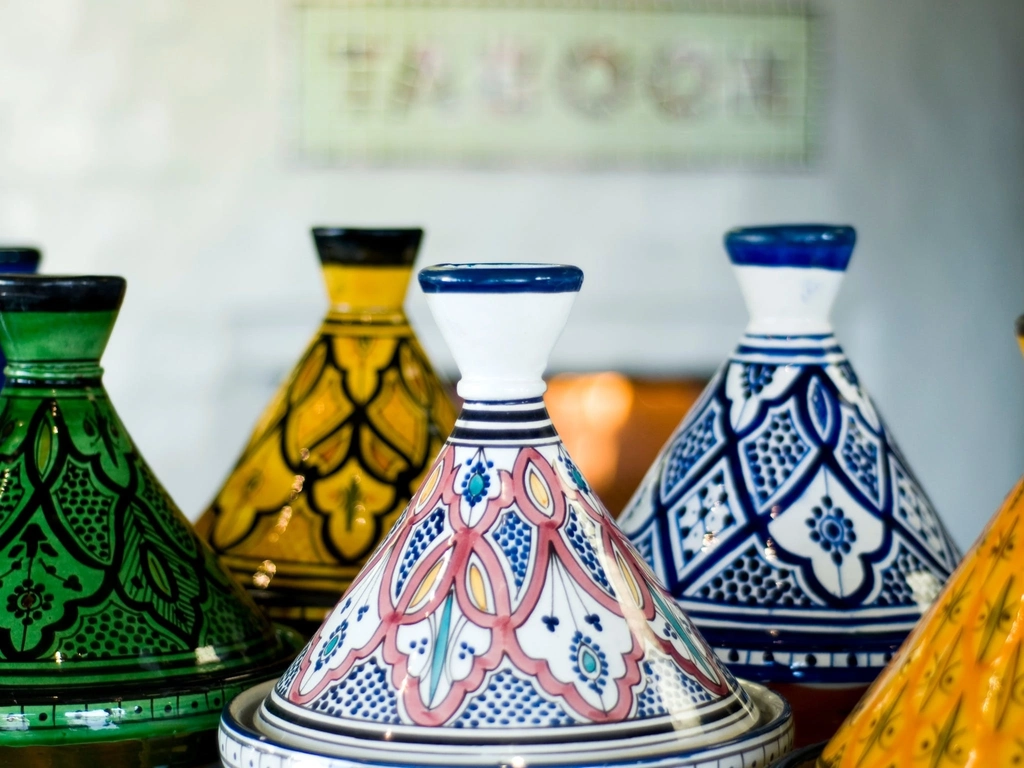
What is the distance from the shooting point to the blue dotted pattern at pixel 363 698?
12.9 inches

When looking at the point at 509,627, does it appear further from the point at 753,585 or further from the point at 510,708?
the point at 753,585

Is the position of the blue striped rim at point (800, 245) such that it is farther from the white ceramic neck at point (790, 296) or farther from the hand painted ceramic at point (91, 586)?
the hand painted ceramic at point (91, 586)

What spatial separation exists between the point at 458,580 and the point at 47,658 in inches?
5.3

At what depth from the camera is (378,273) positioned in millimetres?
589

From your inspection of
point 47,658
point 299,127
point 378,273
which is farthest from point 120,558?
point 299,127

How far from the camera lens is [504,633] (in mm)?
335

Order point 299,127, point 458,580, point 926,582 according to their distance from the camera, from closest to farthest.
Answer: point 458,580
point 926,582
point 299,127

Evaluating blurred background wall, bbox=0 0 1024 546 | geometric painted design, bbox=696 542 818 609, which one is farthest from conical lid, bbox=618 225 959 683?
blurred background wall, bbox=0 0 1024 546

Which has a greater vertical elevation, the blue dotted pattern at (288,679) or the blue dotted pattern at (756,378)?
the blue dotted pattern at (756,378)

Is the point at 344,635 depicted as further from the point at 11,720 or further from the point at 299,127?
the point at 299,127

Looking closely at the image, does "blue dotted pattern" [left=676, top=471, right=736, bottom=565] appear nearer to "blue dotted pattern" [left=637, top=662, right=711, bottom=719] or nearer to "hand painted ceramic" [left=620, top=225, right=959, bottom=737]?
"hand painted ceramic" [left=620, top=225, right=959, bottom=737]

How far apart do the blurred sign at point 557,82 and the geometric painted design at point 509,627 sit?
192 cm

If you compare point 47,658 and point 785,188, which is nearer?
point 47,658

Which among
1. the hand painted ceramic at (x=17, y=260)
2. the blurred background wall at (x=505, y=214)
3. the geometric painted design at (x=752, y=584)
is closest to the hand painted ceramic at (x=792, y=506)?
the geometric painted design at (x=752, y=584)
